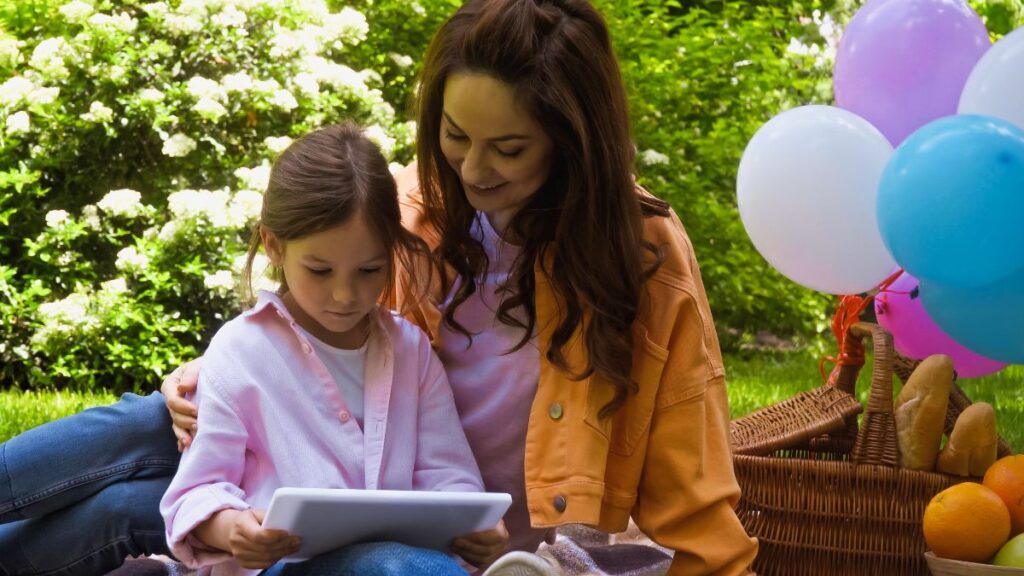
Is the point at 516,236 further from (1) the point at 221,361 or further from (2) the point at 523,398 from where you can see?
(1) the point at 221,361

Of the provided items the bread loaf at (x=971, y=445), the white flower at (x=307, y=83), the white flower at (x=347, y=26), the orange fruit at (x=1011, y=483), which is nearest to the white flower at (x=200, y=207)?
the white flower at (x=307, y=83)

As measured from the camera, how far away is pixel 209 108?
16.9ft

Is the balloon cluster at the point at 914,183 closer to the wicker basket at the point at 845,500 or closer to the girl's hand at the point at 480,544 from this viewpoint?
the wicker basket at the point at 845,500

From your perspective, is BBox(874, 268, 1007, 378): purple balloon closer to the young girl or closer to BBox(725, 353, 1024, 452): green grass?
BBox(725, 353, 1024, 452): green grass

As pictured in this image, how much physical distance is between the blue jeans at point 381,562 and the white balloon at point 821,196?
1.53 m

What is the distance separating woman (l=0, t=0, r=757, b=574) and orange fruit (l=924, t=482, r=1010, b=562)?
0.61 meters

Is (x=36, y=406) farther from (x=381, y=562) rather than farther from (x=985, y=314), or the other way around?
(x=985, y=314)

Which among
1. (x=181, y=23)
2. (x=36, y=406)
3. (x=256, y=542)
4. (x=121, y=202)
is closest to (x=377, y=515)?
(x=256, y=542)

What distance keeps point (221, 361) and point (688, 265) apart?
915 mm

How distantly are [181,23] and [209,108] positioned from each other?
42cm

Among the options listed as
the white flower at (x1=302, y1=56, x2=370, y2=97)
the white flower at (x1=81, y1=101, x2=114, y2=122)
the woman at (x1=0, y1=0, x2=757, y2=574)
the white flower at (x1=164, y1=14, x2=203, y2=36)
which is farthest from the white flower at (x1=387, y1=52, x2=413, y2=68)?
the woman at (x1=0, y1=0, x2=757, y2=574)

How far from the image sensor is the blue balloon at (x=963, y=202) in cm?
285

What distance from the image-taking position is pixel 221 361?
2.23 m

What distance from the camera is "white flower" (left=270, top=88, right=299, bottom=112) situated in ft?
17.4
